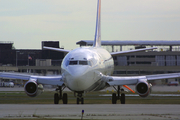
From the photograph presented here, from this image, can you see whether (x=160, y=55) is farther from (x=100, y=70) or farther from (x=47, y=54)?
(x=100, y=70)

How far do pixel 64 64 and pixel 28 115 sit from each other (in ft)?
35.6

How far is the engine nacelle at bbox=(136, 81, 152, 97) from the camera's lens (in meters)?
30.9

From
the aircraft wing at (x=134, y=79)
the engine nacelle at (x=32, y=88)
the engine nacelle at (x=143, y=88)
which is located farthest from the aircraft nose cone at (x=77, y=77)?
the aircraft wing at (x=134, y=79)

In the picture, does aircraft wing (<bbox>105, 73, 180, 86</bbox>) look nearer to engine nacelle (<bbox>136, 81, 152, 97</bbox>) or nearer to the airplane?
the airplane

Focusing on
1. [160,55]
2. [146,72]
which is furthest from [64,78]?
[160,55]

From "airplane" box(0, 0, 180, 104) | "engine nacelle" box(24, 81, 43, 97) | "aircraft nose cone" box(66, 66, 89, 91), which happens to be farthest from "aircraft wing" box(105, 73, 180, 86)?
"engine nacelle" box(24, 81, 43, 97)

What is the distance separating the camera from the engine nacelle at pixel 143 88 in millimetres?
30938

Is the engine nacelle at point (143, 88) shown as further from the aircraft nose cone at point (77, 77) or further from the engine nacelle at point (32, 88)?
the engine nacelle at point (32, 88)

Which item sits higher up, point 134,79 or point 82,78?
point 82,78

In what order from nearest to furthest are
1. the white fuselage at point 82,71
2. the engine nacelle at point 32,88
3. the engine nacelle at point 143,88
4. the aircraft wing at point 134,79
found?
the white fuselage at point 82,71 < the engine nacelle at point 143,88 < the engine nacelle at point 32,88 < the aircraft wing at point 134,79

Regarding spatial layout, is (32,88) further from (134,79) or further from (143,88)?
(143,88)

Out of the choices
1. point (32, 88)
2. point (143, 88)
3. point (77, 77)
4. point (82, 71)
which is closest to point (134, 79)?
point (143, 88)

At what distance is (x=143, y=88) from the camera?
31.2 m

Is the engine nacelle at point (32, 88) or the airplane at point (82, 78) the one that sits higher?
the airplane at point (82, 78)
